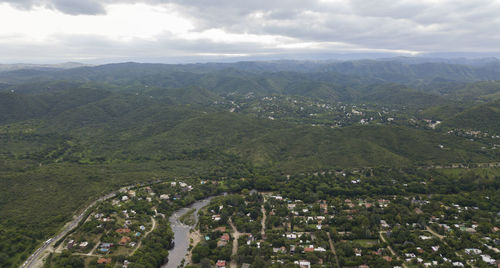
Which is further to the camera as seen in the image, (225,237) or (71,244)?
(225,237)

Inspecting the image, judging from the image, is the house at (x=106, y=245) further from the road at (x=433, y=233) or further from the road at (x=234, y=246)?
the road at (x=433, y=233)

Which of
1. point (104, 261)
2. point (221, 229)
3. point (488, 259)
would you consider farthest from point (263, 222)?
point (488, 259)

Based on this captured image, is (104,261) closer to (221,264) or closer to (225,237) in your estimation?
(221,264)

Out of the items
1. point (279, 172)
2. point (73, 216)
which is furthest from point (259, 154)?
point (73, 216)

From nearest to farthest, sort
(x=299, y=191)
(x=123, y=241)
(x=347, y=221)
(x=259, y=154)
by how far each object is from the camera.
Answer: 1. (x=123, y=241)
2. (x=347, y=221)
3. (x=299, y=191)
4. (x=259, y=154)

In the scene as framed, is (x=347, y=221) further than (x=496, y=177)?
No

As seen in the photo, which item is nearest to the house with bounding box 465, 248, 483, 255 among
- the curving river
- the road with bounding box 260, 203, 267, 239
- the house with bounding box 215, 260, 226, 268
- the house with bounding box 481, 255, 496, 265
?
the house with bounding box 481, 255, 496, 265

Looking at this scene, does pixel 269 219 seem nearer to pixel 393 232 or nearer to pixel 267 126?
pixel 393 232

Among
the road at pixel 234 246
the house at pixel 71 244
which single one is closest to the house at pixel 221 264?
the road at pixel 234 246
